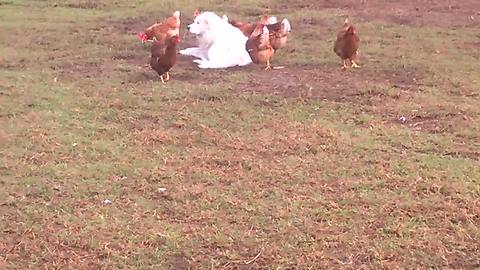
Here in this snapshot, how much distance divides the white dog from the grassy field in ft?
0.48

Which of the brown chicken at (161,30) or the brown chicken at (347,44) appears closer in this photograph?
the brown chicken at (347,44)

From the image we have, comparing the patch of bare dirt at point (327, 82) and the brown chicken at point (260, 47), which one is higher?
the brown chicken at point (260, 47)

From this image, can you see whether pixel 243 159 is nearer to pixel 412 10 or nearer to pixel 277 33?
pixel 277 33

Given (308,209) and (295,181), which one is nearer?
(308,209)

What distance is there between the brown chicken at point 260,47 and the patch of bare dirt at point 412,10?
2.51 m

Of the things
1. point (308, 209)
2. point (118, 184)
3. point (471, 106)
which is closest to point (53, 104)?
point (118, 184)

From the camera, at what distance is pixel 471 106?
5.12 metres

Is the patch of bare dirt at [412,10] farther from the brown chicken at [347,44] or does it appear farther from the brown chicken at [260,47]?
the brown chicken at [260,47]

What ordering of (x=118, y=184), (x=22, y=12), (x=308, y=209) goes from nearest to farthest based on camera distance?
(x=308, y=209) < (x=118, y=184) < (x=22, y=12)

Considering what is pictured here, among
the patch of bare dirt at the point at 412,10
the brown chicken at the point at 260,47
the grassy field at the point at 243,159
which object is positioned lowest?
the grassy field at the point at 243,159

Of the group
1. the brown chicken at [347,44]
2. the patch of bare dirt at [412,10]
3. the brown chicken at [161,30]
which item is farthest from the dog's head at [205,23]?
the patch of bare dirt at [412,10]

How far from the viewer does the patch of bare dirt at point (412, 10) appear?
323 inches

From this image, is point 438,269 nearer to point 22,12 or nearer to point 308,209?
point 308,209

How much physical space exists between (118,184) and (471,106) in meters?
2.55
